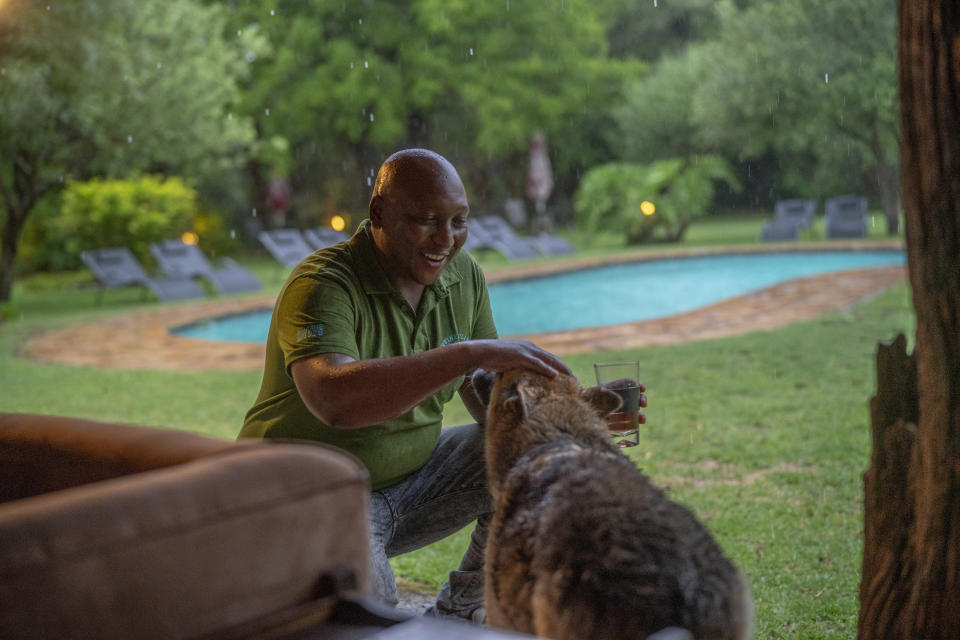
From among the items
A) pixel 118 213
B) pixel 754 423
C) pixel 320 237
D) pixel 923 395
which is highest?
pixel 118 213

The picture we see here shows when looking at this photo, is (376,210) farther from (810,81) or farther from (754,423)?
(810,81)

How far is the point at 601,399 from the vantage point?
7.93 ft

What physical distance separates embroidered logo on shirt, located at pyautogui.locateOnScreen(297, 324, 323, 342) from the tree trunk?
1480 millimetres

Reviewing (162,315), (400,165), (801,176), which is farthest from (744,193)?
(400,165)

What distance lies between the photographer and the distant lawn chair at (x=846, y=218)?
20578mm

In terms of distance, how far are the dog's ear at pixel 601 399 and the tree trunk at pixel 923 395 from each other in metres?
0.69

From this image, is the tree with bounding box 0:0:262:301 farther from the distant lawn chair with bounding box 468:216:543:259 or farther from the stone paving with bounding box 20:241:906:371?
the distant lawn chair with bounding box 468:216:543:259

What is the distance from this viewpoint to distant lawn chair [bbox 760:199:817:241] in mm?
21609

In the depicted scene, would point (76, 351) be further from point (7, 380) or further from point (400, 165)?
point (400, 165)

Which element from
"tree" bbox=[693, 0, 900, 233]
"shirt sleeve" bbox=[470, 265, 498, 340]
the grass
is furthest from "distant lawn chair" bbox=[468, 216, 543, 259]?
"shirt sleeve" bbox=[470, 265, 498, 340]

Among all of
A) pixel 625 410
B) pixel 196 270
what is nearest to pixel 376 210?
pixel 625 410

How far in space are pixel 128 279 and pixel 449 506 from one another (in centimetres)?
1384

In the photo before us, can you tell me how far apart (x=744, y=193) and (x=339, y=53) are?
49.3 ft

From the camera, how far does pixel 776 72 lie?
64.0ft
